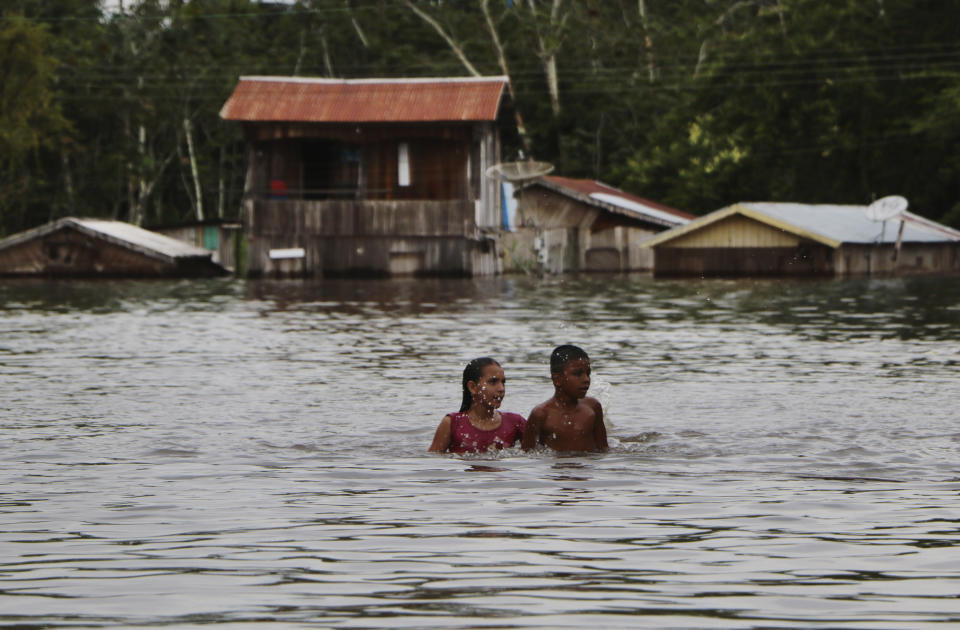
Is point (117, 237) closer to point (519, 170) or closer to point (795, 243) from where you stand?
point (519, 170)

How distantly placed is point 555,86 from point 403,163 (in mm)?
18528

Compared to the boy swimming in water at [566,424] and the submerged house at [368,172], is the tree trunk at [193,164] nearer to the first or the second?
the submerged house at [368,172]

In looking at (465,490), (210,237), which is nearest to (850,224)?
(210,237)

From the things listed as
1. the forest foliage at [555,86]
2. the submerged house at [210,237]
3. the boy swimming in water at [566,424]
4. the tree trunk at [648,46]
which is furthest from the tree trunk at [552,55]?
the boy swimming in water at [566,424]

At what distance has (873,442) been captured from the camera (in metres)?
12.9

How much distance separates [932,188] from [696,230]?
40.2 ft

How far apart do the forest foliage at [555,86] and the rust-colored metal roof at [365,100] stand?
13132 millimetres

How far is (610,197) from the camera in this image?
64.2 metres

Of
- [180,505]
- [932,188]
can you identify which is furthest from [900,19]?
[180,505]

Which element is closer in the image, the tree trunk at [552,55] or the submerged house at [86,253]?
the submerged house at [86,253]

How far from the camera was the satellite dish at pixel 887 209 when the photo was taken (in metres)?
53.3

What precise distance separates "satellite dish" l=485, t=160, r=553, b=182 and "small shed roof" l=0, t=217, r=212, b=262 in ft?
43.5

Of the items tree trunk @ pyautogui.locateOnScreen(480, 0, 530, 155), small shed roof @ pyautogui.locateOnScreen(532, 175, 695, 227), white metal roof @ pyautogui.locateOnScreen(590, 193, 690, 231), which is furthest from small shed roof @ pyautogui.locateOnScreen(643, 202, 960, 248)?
tree trunk @ pyautogui.locateOnScreen(480, 0, 530, 155)

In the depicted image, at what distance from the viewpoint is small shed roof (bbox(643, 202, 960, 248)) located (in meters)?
53.8
